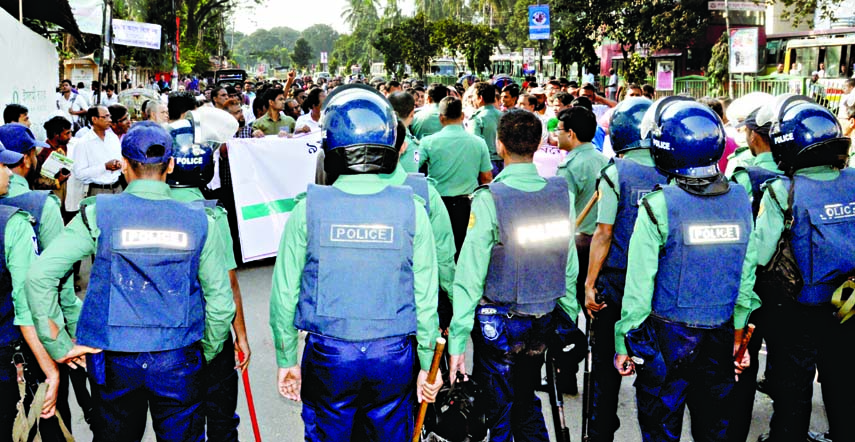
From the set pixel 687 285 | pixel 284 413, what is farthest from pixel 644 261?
pixel 284 413

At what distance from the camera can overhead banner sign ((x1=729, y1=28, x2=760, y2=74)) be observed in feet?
80.9

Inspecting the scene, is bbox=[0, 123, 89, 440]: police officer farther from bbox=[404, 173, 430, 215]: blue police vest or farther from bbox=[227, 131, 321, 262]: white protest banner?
bbox=[227, 131, 321, 262]: white protest banner

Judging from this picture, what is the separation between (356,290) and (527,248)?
942 mm

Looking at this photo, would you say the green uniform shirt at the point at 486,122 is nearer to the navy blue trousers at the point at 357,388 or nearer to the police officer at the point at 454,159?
the police officer at the point at 454,159

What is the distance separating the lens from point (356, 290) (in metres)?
3.00

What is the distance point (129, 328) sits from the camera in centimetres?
304

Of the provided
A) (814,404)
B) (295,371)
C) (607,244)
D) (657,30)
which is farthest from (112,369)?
(657,30)

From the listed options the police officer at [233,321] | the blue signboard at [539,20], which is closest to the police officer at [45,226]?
the police officer at [233,321]

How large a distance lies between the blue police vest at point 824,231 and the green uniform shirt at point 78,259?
2.86 metres

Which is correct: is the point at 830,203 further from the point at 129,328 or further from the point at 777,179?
the point at 129,328

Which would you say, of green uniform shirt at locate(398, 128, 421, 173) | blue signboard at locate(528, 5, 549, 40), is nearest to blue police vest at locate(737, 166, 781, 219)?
green uniform shirt at locate(398, 128, 421, 173)

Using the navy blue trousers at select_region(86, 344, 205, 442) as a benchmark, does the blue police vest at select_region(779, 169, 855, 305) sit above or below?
above

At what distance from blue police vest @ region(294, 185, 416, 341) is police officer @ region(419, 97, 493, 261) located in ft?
11.5

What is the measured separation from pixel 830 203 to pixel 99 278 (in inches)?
138
